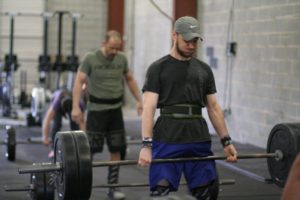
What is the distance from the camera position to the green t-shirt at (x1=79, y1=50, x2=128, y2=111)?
16.7 feet

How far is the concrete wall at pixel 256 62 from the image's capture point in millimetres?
6875

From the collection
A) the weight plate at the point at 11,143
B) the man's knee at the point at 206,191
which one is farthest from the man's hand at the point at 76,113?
the man's knee at the point at 206,191

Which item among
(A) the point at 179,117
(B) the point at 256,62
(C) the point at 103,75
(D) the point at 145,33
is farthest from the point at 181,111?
(D) the point at 145,33

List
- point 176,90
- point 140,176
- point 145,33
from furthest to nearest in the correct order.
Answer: point 145,33
point 140,176
point 176,90

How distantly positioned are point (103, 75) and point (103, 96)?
17 centimetres

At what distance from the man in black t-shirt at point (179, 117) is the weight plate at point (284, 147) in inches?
20.1

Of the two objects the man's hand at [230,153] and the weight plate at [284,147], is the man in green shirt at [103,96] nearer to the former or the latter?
the weight plate at [284,147]

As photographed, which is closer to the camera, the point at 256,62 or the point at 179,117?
the point at 179,117

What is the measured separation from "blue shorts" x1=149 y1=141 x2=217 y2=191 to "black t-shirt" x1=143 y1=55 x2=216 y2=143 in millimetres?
40

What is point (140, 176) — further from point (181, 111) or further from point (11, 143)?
point (181, 111)

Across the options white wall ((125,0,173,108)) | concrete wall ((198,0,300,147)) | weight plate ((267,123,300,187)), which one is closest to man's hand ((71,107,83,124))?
weight plate ((267,123,300,187))

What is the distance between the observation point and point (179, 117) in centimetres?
348

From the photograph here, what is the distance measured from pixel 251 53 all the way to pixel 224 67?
0.82 meters

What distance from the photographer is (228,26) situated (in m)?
8.33
